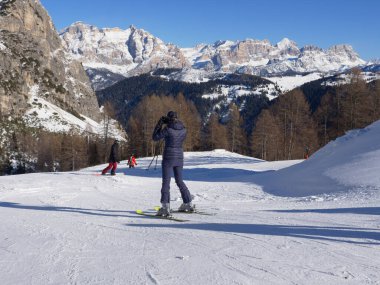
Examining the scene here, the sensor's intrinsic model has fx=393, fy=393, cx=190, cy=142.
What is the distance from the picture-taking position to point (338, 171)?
1537cm

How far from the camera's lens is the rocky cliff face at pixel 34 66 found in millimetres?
140000

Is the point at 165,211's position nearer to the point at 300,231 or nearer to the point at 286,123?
the point at 300,231

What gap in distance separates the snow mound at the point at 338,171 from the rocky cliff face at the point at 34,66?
13037 centimetres

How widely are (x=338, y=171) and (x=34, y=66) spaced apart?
159098 mm

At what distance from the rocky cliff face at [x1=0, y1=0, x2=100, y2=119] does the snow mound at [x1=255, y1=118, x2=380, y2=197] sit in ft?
428

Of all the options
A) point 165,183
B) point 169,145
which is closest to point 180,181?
point 165,183

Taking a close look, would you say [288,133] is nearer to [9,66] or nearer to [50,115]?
[50,115]

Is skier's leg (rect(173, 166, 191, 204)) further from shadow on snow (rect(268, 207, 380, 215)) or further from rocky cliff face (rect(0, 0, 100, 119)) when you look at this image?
rocky cliff face (rect(0, 0, 100, 119))

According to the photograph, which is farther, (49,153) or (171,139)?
(49,153)

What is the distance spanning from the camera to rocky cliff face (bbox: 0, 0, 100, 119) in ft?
459

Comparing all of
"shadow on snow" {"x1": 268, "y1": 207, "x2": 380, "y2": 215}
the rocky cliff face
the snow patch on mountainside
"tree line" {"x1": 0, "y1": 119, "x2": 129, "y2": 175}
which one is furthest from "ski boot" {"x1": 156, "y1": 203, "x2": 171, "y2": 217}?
the rocky cliff face

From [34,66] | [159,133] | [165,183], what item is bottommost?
[165,183]

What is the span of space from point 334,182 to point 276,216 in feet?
21.5

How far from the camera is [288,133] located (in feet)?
188
